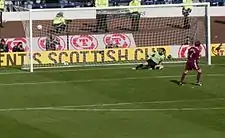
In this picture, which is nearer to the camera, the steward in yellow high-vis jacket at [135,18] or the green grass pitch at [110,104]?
the green grass pitch at [110,104]

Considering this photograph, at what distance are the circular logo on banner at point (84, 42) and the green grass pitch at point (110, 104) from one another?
295cm

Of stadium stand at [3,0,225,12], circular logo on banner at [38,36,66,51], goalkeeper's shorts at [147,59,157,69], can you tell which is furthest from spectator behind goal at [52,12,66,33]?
stadium stand at [3,0,225,12]

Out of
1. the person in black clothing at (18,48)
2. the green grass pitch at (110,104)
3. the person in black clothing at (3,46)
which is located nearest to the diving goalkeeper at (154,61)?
the green grass pitch at (110,104)

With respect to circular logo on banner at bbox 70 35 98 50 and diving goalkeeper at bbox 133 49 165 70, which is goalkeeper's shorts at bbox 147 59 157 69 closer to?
diving goalkeeper at bbox 133 49 165 70

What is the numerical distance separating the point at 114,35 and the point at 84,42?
1623 mm

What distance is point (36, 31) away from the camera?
106 ft

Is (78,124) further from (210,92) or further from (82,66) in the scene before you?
(82,66)

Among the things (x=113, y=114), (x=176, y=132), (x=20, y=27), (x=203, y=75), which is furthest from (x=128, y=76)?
(x=20, y=27)

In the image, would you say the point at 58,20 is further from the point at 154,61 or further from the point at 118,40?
the point at 154,61

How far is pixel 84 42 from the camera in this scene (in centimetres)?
3075

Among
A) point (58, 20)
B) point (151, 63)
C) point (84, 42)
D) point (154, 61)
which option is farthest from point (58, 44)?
point (154, 61)

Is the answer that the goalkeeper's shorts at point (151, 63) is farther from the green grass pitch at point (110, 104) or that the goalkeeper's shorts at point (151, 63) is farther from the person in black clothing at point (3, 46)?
the person in black clothing at point (3, 46)

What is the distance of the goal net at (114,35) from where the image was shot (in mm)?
28969

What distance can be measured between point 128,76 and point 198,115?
316 inches
